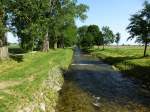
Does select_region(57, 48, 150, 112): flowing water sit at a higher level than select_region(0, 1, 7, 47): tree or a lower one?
lower

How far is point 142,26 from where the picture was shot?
56500 mm

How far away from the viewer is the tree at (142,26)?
56094mm

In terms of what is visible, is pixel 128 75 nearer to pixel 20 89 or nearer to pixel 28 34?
pixel 28 34

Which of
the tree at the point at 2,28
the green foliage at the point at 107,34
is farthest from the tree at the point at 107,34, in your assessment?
the tree at the point at 2,28

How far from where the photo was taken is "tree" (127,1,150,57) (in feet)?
184

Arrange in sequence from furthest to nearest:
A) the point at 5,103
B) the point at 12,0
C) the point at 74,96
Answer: the point at 12,0, the point at 74,96, the point at 5,103

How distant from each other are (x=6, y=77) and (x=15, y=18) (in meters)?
12.4

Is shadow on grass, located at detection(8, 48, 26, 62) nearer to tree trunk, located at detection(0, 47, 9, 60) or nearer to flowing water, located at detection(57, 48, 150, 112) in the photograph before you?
tree trunk, located at detection(0, 47, 9, 60)

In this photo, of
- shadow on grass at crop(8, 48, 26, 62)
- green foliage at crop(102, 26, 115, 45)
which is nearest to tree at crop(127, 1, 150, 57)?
shadow on grass at crop(8, 48, 26, 62)

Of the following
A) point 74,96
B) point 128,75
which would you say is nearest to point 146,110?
point 74,96

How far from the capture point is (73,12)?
7012 centimetres

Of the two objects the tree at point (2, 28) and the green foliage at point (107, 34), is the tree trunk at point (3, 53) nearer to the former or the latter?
the tree at point (2, 28)

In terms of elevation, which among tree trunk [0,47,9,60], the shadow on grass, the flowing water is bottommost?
the flowing water

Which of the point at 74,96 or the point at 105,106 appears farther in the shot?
the point at 74,96
